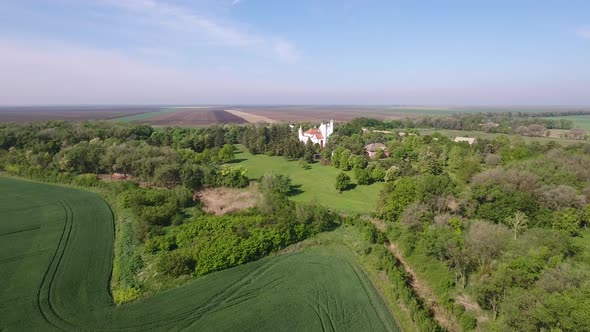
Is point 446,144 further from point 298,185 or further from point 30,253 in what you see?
point 30,253

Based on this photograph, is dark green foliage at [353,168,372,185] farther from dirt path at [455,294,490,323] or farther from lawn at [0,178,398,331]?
dirt path at [455,294,490,323]

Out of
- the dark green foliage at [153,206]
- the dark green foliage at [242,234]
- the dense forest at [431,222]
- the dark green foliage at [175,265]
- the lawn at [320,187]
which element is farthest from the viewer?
the lawn at [320,187]

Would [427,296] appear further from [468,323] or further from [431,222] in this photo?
[431,222]

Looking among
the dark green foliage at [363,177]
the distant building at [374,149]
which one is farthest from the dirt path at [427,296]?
the distant building at [374,149]

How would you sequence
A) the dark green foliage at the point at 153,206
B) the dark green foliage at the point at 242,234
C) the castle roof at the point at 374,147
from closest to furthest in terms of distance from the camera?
the dark green foliage at the point at 242,234 → the dark green foliage at the point at 153,206 → the castle roof at the point at 374,147

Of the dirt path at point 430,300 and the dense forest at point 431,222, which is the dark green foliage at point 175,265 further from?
the dirt path at point 430,300

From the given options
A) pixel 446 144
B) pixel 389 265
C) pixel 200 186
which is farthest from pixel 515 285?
pixel 446 144
